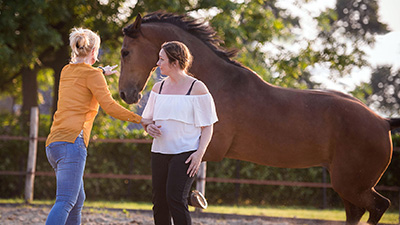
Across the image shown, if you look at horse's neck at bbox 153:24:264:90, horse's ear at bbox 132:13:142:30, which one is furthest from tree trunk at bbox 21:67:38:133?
horse's neck at bbox 153:24:264:90

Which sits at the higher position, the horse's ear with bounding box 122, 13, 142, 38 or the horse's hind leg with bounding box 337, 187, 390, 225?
the horse's ear with bounding box 122, 13, 142, 38

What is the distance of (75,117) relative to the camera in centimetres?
327

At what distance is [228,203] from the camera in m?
11.8

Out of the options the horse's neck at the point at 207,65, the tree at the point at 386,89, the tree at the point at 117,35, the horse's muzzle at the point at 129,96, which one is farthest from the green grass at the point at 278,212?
the tree at the point at 386,89

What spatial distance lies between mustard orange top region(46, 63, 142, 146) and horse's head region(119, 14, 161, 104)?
1.46 meters

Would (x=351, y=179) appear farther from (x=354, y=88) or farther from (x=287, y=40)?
(x=354, y=88)

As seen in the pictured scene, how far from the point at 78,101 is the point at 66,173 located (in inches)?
20.6

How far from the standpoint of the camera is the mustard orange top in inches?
128

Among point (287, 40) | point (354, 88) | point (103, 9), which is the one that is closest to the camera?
point (103, 9)

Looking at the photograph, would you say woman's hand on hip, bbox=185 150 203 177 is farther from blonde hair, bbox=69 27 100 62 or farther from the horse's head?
the horse's head

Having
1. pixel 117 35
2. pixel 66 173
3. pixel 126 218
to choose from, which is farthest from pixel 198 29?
pixel 117 35

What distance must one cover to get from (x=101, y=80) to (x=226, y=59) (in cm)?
202

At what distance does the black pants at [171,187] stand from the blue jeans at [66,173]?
549 millimetres

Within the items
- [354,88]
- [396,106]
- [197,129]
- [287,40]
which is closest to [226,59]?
[197,129]
